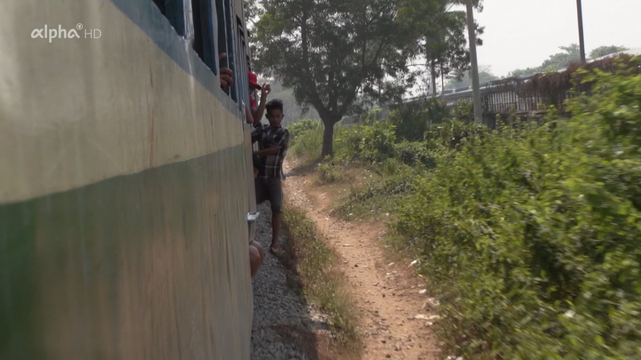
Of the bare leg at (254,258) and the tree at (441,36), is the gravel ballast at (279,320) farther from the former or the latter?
the tree at (441,36)

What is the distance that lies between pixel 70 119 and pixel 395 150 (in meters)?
18.0

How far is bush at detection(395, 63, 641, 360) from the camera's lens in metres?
3.13

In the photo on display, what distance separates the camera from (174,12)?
186cm

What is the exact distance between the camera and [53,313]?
0.67m

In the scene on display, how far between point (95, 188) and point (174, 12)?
1157mm

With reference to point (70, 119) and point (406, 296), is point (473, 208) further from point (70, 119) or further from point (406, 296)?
point (70, 119)

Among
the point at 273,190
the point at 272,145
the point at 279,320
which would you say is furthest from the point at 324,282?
the point at 272,145

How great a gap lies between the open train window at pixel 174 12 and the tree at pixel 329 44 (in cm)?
2002

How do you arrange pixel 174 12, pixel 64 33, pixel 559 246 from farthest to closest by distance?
pixel 559 246 < pixel 174 12 < pixel 64 33

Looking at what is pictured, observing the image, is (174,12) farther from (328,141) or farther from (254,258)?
(328,141)

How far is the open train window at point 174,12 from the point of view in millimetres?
1838

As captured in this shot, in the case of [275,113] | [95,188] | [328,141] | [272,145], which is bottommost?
[95,188]

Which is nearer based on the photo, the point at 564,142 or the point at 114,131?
the point at 114,131

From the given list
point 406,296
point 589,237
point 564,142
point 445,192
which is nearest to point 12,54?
point 589,237
